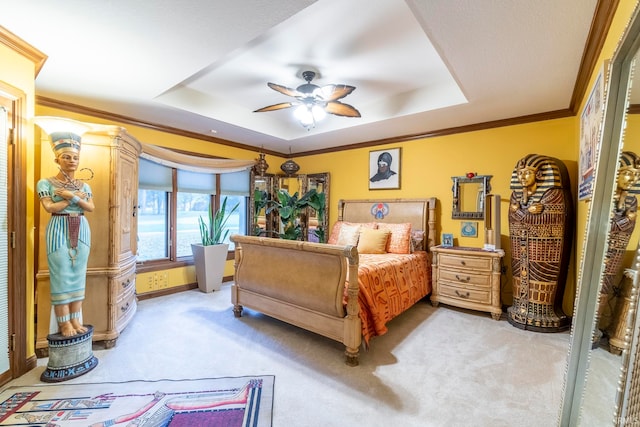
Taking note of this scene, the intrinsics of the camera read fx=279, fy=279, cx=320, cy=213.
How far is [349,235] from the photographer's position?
3.94 m

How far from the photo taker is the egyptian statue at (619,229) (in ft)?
3.37

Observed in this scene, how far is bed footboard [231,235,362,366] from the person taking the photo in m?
2.21

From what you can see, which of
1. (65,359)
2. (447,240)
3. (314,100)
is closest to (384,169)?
(447,240)

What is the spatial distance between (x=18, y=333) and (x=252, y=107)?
322 cm

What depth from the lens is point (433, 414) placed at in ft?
5.43

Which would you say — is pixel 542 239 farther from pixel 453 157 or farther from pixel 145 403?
pixel 145 403

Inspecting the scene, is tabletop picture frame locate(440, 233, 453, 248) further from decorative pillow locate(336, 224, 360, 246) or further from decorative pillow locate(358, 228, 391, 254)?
decorative pillow locate(336, 224, 360, 246)

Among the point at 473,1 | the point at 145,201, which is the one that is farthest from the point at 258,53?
the point at 145,201

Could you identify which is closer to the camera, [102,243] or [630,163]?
[630,163]

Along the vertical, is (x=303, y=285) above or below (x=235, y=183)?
below

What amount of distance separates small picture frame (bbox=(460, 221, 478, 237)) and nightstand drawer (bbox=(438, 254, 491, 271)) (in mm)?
530

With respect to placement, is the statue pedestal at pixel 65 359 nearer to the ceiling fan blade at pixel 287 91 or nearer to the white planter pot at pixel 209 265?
the white planter pot at pixel 209 265

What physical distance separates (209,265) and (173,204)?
104cm

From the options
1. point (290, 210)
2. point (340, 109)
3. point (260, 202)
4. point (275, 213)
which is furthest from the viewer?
point (275, 213)
